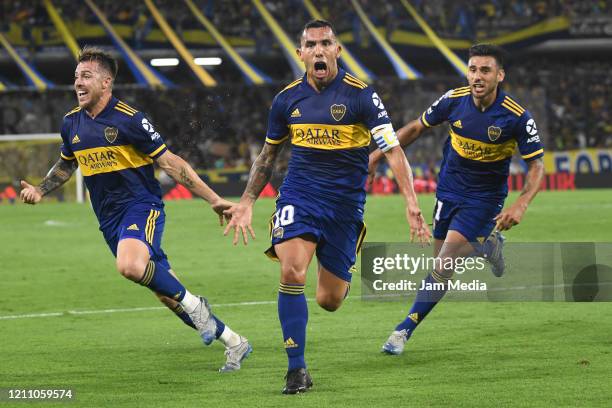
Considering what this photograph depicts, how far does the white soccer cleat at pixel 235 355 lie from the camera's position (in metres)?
7.66

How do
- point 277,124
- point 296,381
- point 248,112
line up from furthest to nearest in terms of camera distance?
point 248,112 < point 277,124 < point 296,381

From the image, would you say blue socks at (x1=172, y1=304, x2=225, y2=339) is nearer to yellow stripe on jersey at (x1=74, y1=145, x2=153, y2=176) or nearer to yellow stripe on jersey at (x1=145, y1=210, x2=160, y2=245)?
yellow stripe on jersey at (x1=145, y1=210, x2=160, y2=245)

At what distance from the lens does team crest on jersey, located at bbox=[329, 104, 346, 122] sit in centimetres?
729

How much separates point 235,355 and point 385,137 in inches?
72.2

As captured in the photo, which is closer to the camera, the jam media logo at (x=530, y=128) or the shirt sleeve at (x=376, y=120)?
the shirt sleeve at (x=376, y=120)

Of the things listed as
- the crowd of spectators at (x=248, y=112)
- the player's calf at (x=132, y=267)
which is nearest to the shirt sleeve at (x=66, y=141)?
the player's calf at (x=132, y=267)

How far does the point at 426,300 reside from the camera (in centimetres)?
866

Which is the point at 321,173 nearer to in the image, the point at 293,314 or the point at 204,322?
the point at 293,314

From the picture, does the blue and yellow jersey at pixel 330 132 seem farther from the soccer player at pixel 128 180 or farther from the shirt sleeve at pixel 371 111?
the soccer player at pixel 128 180

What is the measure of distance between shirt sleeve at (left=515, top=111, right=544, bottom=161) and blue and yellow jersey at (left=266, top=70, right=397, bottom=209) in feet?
5.29

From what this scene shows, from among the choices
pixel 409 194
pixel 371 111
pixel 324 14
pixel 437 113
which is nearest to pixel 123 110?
pixel 371 111

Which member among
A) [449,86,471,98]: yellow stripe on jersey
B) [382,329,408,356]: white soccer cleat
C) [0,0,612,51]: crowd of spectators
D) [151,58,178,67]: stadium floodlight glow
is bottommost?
[382,329,408,356]: white soccer cleat

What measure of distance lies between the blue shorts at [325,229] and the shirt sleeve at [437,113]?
1.54 meters

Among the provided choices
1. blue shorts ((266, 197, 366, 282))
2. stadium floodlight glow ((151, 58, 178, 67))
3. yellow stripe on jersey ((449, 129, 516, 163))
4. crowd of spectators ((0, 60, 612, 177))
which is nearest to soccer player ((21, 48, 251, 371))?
blue shorts ((266, 197, 366, 282))
